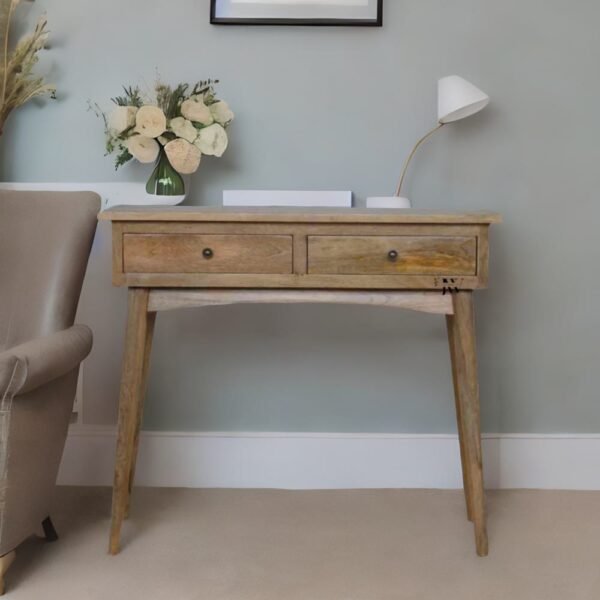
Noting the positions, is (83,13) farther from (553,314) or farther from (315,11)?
(553,314)

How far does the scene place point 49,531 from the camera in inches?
84.4

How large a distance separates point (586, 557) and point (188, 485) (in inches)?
48.3

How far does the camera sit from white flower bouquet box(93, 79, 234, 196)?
234 centimetres

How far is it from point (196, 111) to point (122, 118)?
0.22 metres

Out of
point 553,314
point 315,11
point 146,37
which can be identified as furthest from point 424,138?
point 146,37

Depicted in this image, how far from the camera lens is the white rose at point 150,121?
232cm

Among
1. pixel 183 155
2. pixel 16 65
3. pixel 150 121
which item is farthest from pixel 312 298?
pixel 16 65

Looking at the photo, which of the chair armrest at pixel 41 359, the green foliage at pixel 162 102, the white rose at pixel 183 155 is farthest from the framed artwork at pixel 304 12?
the chair armrest at pixel 41 359

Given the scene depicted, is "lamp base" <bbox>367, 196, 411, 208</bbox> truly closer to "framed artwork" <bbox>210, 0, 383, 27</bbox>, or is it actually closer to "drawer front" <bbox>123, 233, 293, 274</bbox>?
"drawer front" <bbox>123, 233, 293, 274</bbox>

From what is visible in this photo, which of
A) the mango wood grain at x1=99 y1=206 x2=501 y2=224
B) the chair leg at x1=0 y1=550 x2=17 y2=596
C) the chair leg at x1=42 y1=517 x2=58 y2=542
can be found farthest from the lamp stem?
the chair leg at x1=0 y1=550 x2=17 y2=596

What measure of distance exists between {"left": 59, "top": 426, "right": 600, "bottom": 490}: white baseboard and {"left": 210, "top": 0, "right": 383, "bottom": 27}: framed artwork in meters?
1.32

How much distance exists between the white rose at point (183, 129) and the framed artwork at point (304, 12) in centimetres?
39

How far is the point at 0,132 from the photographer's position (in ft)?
8.07

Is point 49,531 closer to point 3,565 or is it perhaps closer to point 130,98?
point 3,565
